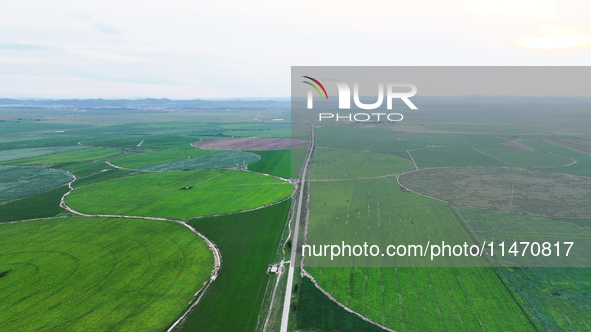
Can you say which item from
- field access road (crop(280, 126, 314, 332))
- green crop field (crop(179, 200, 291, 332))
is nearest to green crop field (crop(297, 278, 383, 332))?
field access road (crop(280, 126, 314, 332))

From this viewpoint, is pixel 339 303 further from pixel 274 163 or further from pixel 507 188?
pixel 274 163

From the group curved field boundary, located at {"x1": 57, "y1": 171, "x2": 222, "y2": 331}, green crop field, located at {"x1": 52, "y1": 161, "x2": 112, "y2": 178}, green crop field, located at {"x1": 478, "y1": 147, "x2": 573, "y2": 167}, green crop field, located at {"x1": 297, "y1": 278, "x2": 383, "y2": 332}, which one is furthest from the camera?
green crop field, located at {"x1": 478, "y1": 147, "x2": 573, "y2": 167}

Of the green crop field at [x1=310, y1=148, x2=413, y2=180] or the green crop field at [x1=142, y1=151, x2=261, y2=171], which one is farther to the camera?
the green crop field at [x1=142, y1=151, x2=261, y2=171]

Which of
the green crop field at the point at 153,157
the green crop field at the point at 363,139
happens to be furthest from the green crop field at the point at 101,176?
the green crop field at the point at 363,139

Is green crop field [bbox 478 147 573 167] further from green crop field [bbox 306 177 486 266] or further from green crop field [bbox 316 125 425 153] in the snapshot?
green crop field [bbox 306 177 486 266]

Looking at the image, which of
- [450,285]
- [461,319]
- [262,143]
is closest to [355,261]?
Result: [450,285]
